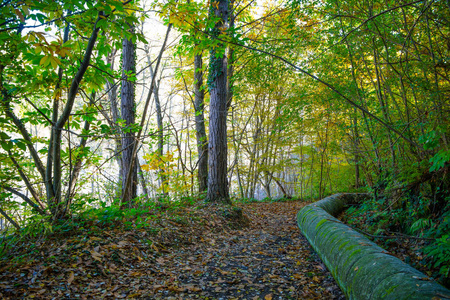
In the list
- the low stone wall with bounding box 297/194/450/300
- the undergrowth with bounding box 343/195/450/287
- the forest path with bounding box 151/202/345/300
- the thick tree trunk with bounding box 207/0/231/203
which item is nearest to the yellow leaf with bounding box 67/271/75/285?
the forest path with bounding box 151/202/345/300

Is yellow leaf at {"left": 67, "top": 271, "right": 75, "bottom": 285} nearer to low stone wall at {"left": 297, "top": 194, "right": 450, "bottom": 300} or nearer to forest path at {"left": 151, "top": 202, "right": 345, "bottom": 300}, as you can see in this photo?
forest path at {"left": 151, "top": 202, "right": 345, "bottom": 300}

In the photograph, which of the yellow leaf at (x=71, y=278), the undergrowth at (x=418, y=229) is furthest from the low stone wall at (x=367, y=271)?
the yellow leaf at (x=71, y=278)

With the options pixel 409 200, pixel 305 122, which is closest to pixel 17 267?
pixel 409 200

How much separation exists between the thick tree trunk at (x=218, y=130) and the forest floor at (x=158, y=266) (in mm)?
1755

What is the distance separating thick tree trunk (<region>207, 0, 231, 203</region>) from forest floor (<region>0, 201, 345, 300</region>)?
175 cm

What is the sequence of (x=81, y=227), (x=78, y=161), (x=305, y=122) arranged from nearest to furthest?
(x=81, y=227) < (x=78, y=161) < (x=305, y=122)

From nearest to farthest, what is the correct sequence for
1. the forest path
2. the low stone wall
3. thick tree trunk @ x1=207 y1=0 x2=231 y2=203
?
1. the low stone wall
2. the forest path
3. thick tree trunk @ x1=207 y1=0 x2=231 y2=203

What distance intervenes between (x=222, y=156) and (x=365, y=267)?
15.0 ft

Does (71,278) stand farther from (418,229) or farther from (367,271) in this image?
(418,229)

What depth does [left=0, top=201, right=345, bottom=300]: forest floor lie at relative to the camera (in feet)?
8.30

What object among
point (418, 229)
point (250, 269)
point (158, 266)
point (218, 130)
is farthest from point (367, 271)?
point (218, 130)

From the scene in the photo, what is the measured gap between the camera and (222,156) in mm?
6598

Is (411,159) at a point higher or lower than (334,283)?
higher

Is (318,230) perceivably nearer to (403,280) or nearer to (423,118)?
(403,280)
